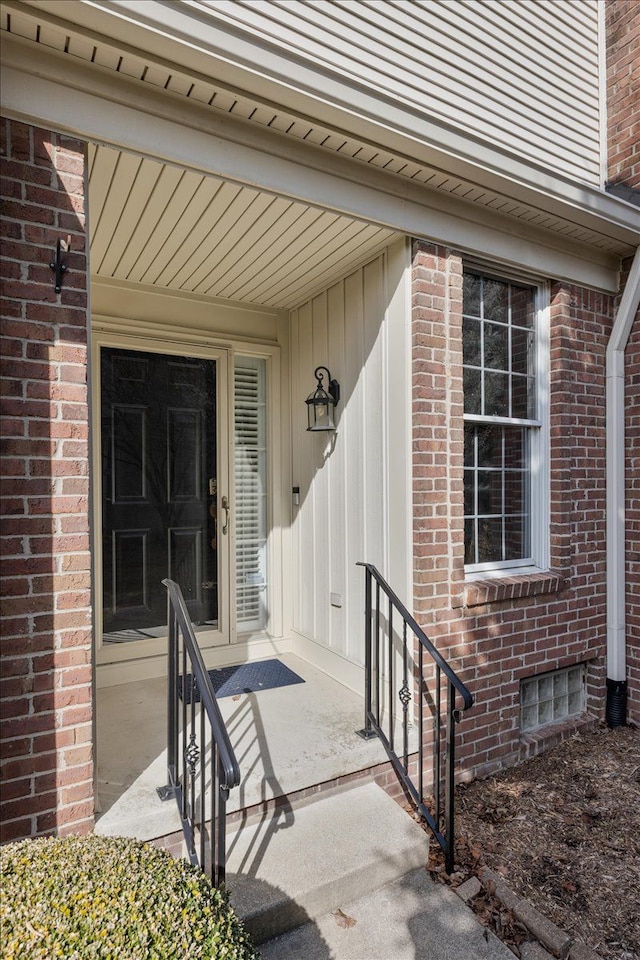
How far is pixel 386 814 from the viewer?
2363 millimetres

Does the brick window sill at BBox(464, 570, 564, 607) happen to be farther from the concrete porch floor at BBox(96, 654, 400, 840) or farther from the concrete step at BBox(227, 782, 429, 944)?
the concrete step at BBox(227, 782, 429, 944)

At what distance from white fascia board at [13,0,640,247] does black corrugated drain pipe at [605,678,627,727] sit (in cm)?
297

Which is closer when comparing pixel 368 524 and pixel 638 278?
pixel 368 524

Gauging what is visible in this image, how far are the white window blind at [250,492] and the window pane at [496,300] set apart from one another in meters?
1.65

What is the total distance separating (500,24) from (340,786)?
13.0 ft

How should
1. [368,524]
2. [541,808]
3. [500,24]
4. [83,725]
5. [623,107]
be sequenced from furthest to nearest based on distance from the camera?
[623,107], [368,524], [500,24], [541,808], [83,725]

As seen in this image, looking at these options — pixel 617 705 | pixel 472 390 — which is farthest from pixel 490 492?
pixel 617 705

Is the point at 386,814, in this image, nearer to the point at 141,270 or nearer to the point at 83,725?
the point at 83,725

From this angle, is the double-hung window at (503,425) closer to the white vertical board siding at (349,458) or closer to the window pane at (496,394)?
the window pane at (496,394)

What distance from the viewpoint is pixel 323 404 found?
137 inches

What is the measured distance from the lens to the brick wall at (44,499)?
1.86 m

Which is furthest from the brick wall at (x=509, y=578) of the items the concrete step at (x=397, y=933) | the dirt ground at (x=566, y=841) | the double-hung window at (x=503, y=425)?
the concrete step at (x=397, y=933)

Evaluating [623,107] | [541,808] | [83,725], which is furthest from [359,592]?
[623,107]

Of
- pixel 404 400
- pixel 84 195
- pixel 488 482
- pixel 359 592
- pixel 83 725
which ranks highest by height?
pixel 84 195
